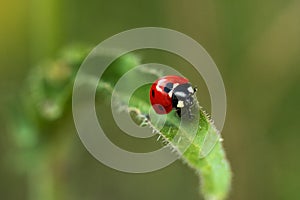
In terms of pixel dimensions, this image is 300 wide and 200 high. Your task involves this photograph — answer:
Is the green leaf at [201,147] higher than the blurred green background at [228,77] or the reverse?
higher

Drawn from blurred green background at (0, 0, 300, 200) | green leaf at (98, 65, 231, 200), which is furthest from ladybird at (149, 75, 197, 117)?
blurred green background at (0, 0, 300, 200)

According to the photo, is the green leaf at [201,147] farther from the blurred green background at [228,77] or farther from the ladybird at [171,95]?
the blurred green background at [228,77]

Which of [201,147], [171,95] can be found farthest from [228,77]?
[201,147]

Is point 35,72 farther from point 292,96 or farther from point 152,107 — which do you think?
point 292,96

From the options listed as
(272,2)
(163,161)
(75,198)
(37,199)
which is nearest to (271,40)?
(272,2)

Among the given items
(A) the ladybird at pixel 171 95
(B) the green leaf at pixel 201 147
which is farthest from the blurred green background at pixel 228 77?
(B) the green leaf at pixel 201 147

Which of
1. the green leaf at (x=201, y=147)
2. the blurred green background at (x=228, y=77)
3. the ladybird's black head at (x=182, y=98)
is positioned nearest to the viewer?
the green leaf at (x=201, y=147)
